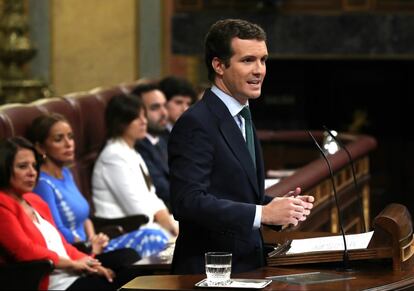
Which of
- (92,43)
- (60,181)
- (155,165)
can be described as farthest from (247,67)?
(92,43)

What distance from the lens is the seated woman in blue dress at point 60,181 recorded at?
5.27 meters

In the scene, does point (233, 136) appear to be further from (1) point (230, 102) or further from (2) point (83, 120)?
(2) point (83, 120)

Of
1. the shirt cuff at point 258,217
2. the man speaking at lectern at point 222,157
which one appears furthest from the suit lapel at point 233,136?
the shirt cuff at point 258,217

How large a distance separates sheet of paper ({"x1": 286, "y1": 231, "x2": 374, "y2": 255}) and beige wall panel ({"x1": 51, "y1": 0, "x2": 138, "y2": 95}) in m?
7.74

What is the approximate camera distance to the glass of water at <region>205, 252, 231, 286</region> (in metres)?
3.03

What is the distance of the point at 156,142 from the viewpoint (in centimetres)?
674

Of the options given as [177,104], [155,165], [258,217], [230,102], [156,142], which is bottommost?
[155,165]

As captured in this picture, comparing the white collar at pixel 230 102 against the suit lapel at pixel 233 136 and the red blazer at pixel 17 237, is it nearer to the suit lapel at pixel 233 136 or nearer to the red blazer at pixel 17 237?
the suit lapel at pixel 233 136

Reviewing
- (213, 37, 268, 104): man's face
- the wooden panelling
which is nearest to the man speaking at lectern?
(213, 37, 268, 104): man's face

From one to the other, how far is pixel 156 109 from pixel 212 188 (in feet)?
12.0

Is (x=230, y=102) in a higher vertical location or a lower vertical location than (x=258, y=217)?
higher

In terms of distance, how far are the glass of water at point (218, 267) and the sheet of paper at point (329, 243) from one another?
0.35 metres

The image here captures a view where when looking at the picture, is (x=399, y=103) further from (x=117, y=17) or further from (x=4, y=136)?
(x=4, y=136)

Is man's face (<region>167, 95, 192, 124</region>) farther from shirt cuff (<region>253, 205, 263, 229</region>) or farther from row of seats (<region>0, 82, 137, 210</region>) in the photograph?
shirt cuff (<region>253, 205, 263, 229</region>)
